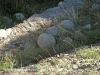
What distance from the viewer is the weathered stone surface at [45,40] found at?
20.4 ft

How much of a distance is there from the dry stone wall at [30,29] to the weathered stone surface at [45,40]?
8.9 inches

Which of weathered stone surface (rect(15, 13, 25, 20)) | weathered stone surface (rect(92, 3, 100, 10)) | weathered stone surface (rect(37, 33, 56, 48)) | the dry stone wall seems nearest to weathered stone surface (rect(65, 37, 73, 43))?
weathered stone surface (rect(37, 33, 56, 48))

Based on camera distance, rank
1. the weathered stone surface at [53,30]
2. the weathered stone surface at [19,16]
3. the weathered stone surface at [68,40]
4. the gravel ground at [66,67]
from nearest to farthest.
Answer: the gravel ground at [66,67]
the weathered stone surface at [68,40]
the weathered stone surface at [53,30]
the weathered stone surface at [19,16]

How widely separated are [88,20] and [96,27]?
0.40m

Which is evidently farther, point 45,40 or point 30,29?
point 30,29

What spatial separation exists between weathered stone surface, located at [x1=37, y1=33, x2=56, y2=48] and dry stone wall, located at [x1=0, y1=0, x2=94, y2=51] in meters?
0.22

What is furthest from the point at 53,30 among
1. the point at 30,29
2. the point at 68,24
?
the point at 30,29

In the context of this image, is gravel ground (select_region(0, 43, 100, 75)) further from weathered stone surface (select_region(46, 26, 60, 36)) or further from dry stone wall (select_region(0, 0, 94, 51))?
dry stone wall (select_region(0, 0, 94, 51))

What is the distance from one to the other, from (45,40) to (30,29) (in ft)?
2.74

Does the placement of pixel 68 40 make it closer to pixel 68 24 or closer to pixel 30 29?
pixel 68 24

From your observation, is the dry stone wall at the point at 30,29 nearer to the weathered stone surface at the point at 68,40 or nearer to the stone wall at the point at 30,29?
the stone wall at the point at 30,29

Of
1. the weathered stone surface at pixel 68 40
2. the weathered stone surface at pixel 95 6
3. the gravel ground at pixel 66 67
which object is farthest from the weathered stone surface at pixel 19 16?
the gravel ground at pixel 66 67

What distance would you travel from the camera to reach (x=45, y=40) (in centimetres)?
625

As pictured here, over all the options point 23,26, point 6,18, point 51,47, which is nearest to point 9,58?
point 51,47
